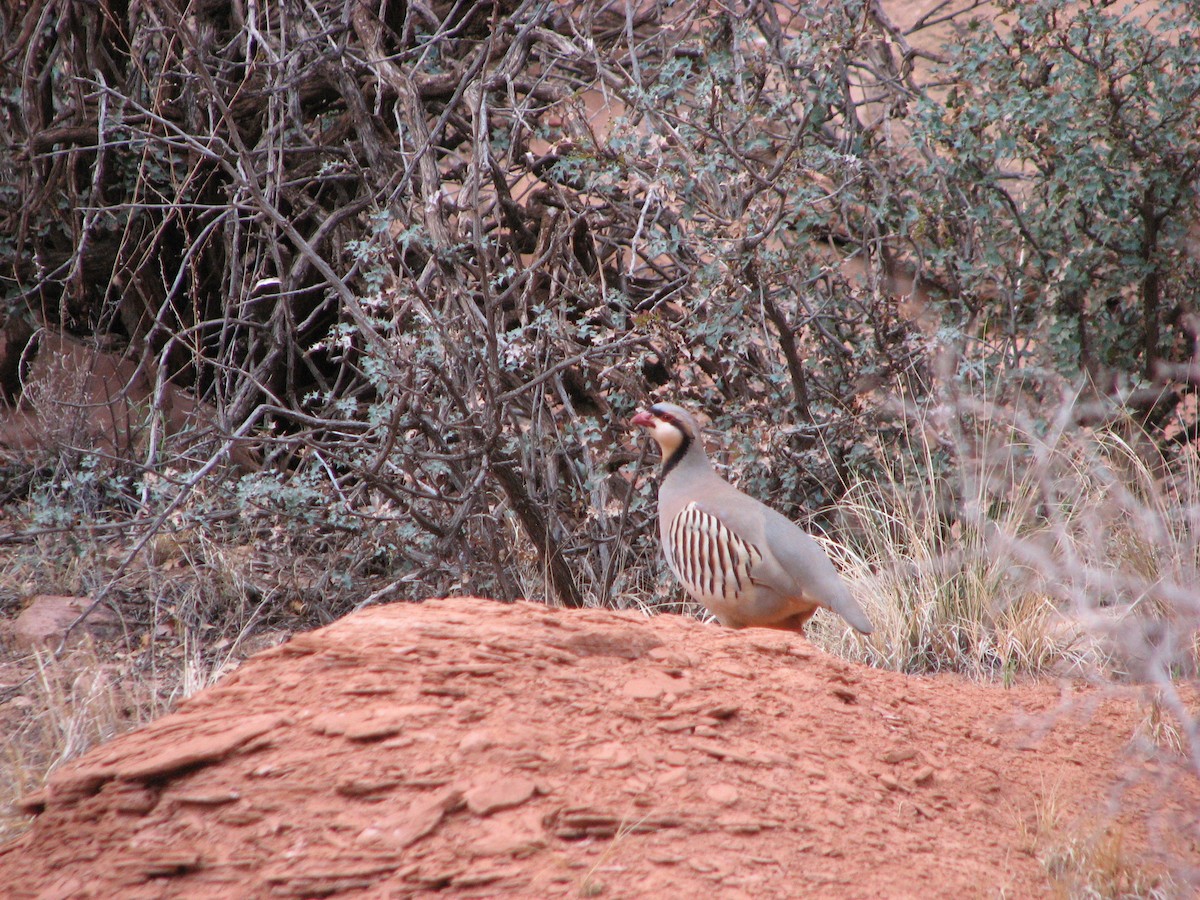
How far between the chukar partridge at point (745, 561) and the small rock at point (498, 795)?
2099 millimetres

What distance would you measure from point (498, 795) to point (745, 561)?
84.9 inches

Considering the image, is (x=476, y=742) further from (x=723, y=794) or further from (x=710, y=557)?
(x=710, y=557)

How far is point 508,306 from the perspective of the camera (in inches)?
258

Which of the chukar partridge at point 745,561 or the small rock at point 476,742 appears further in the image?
the chukar partridge at point 745,561

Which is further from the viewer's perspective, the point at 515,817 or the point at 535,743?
the point at 535,743

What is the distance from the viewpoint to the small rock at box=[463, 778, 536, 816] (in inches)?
90.5

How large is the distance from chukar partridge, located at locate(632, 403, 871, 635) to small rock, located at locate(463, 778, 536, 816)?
6.89 ft

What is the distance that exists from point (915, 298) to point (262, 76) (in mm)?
4029

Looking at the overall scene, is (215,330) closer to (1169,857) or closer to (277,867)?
(277,867)

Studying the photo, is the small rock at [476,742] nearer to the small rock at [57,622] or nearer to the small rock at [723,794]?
the small rock at [723,794]

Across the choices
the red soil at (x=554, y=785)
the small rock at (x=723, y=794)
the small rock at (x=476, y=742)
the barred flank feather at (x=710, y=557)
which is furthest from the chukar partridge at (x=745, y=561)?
the small rock at (x=476, y=742)

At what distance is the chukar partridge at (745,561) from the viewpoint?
→ 4301mm

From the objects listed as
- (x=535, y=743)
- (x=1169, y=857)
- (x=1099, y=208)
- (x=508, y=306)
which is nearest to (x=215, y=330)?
(x=508, y=306)

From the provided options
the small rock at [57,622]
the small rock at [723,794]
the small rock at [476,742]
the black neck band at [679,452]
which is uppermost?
the black neck band at [679,452]
